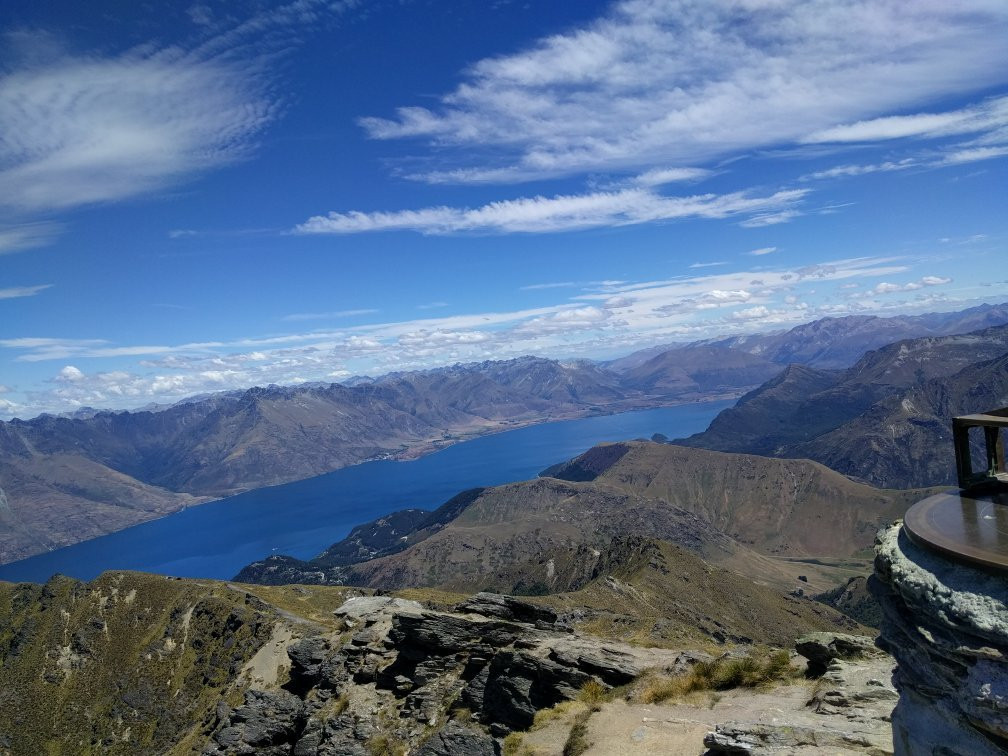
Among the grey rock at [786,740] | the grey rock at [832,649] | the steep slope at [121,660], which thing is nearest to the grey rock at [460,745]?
the grey rock at [786,740]

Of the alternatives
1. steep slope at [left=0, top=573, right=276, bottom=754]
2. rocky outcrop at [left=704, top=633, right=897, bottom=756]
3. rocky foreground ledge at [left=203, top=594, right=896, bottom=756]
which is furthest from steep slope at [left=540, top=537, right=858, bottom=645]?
rocky outcrop at [left=704, top=633, right=897, bottom=756]

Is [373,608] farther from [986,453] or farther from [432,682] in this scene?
[986,453]

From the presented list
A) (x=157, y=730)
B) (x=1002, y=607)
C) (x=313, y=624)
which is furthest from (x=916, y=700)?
(x=157, y=730)

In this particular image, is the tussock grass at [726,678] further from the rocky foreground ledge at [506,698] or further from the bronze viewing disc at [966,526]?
the bronze viewing disc at [966,526]

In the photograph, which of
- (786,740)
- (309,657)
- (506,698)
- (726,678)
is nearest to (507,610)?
(506,698)

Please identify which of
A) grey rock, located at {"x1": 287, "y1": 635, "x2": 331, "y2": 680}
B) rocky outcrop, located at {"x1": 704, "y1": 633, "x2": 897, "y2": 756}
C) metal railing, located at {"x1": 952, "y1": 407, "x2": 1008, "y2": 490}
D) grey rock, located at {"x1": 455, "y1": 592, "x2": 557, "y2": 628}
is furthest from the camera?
grey rock, located at {"x1": 455, "y1": 592, "x2": 557, "y2": 628}

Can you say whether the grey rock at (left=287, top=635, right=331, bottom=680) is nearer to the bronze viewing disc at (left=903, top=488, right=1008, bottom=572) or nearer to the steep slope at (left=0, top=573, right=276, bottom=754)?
the bronze viewing disc at (left=903, top=488, right=1008, bottom=572)
